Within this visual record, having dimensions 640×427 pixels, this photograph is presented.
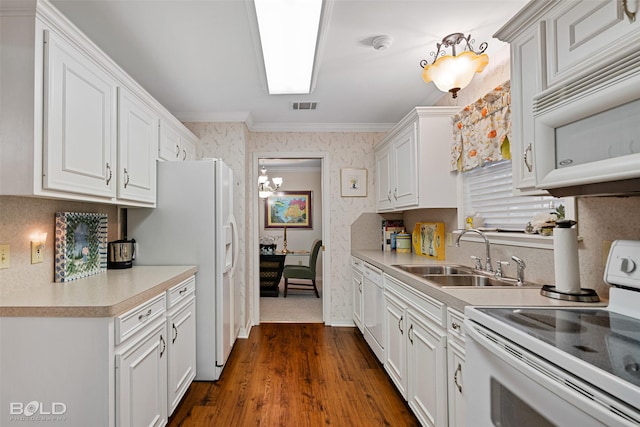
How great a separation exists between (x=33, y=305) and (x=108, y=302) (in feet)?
0.93

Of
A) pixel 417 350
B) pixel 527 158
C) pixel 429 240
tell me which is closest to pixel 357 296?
pixel 429 240

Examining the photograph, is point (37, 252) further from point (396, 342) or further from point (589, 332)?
point (589, 332)

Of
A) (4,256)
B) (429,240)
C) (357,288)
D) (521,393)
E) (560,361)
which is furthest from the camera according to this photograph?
(357,288)

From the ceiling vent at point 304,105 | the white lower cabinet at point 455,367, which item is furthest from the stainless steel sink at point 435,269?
the ceiling vent at point 304,105

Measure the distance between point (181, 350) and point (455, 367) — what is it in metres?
1.71

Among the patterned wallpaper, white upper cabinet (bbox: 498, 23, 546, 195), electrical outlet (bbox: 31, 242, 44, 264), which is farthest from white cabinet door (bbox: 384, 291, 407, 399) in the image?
electrical outlet (bbox: 31, 242, 44, 264)

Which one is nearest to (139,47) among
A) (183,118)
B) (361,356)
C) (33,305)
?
(183,118)

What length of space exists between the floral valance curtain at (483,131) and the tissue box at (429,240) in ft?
2.18

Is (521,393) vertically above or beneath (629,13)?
beneath

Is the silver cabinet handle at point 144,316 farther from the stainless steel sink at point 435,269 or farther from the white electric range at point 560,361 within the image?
the stainless steel sink at point 435,269

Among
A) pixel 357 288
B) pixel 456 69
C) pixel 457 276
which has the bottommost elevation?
pixel 357 288

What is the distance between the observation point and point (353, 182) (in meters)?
4.00

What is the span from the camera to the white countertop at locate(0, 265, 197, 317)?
53.0 inches

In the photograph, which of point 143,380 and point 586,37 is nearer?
point 586,37
